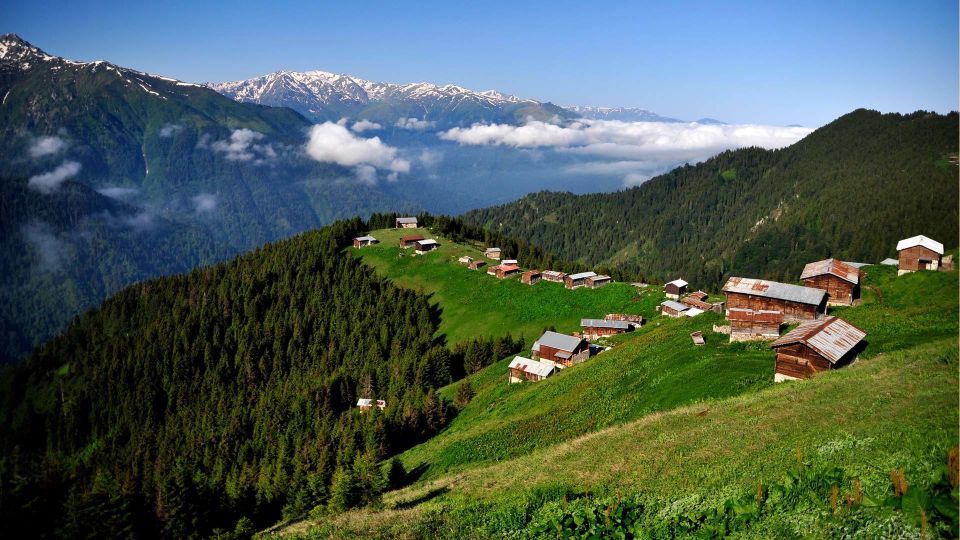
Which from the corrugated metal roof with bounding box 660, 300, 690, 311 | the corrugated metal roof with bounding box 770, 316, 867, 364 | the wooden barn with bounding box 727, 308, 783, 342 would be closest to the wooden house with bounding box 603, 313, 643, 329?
the corrugated metal roof with bounding box 660, 300, 690, 311

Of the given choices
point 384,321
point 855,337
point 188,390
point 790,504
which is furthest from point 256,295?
point 790,504

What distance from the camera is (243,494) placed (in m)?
60.8

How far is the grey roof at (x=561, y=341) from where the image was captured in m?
85.9

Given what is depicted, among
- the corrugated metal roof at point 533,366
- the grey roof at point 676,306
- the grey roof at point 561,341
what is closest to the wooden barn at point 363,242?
the grey roof at point 561,341

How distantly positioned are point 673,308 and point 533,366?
30743mm

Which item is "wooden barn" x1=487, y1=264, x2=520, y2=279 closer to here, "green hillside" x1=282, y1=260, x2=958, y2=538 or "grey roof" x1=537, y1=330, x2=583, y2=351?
"grey roof" x1=537, y1=330, x2=583, y2=351

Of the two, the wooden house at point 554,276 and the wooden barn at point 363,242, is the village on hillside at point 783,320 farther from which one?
the wooden barn at point 363,242

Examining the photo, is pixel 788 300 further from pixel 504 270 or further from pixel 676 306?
pixel 504 270

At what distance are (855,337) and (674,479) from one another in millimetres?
26069

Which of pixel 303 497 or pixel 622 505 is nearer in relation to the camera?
pixel 622 505

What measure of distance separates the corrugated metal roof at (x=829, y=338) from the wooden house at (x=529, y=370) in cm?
3997

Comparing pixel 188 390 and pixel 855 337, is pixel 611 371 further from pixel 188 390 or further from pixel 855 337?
pixel 188 390

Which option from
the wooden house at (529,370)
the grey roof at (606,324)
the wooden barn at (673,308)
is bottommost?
the wooden house at (529,370)

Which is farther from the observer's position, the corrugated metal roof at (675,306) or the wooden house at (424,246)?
the wooden house at (424,246)
